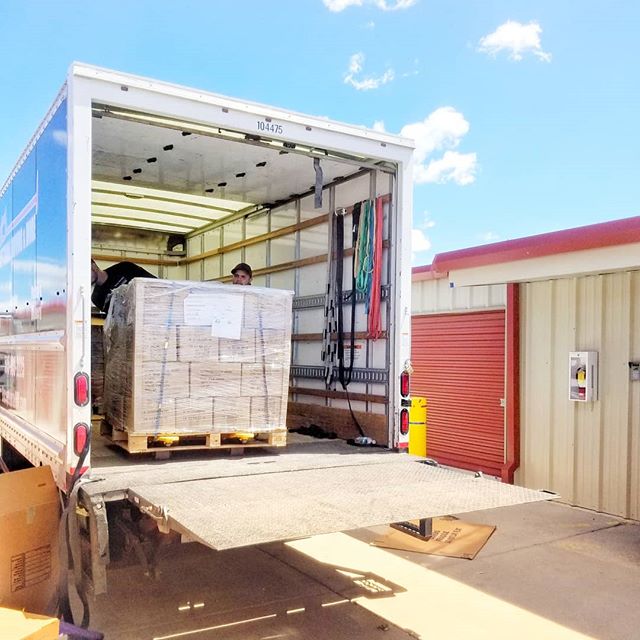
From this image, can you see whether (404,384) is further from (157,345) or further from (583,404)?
(583,404)

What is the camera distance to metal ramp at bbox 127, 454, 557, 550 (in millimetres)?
3111

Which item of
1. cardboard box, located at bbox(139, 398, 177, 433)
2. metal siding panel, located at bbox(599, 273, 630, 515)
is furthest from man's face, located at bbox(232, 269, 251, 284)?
metal siding panel, located at bbox(599, 273, 630, 515)

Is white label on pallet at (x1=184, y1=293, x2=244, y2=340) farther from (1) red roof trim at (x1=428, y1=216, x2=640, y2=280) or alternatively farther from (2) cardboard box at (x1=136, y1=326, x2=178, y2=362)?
(1) red roof trim at (x1=428, y1=216, x2=640, y2=280)

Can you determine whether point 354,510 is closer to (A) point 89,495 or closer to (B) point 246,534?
(B) point 246,534

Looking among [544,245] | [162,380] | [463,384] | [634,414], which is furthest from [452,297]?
[162,380]

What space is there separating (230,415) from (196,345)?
0.57 metres

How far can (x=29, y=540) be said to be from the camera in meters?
4.00

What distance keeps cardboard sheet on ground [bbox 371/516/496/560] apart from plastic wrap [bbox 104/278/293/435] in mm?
1931

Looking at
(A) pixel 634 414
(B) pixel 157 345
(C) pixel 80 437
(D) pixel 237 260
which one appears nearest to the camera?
(C) pixel 80 437

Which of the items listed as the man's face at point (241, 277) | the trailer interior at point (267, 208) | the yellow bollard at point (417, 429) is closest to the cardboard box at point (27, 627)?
the trailer interior at point (267, 208)

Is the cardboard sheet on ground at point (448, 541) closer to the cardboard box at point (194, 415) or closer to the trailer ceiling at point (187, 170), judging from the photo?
the cardboard box at point (194, 415)

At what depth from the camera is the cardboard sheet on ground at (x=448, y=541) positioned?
5895 millimetres

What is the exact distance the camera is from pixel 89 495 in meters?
3.55

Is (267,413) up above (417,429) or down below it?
above
